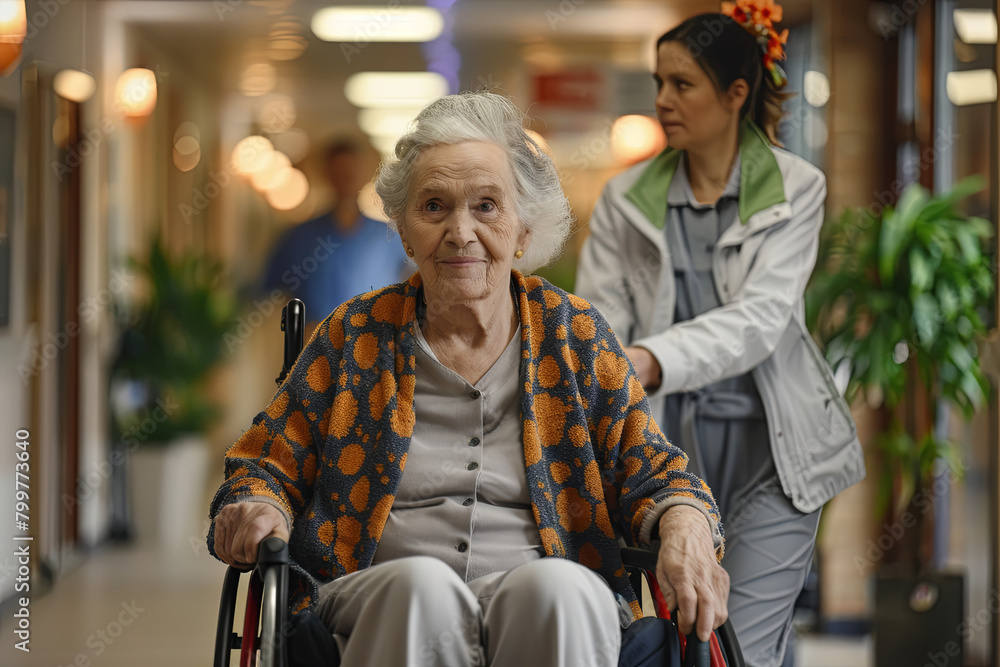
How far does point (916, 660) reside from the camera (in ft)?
9.09

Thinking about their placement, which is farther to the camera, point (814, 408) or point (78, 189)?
point (78, 189)

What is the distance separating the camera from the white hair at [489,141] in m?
1.61

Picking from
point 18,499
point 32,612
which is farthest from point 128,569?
point 18,499

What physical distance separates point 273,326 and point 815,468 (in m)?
2.05

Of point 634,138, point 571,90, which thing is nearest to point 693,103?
point 634,138

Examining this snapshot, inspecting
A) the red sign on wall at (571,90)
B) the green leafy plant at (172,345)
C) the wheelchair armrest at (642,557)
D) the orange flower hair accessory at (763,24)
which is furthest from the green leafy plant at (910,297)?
the green leafy plant at (172,345)

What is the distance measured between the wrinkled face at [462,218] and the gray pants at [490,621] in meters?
0.53

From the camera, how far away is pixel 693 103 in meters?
2.29

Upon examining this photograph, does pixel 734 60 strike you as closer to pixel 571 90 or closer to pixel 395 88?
pixel 571 90

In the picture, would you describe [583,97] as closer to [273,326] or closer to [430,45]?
[430,45]

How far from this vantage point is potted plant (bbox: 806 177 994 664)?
269cm

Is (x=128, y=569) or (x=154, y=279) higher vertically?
(x=154, y=279)

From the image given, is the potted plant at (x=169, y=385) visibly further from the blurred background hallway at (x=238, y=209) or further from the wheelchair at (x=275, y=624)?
the wheelchair at (x=275, y=624)

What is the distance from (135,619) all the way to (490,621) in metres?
2.52
